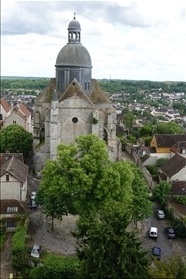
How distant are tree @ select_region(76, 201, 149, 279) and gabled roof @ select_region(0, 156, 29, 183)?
17531mm

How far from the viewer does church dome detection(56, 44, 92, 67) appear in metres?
52.2

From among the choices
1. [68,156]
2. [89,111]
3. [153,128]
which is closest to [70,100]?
[89,111]

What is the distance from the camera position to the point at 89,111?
48.6 meters

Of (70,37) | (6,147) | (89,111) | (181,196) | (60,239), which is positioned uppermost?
(70,37)

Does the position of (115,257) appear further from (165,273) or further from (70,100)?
(70,100)

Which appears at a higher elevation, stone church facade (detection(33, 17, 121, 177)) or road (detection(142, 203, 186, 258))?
stone church facade (detection(33, 17, 121, 177))

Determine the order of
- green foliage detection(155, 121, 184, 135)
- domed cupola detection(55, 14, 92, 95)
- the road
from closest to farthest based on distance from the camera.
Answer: the road → domed cupola detection(55, 14, 92, 95) → green foliage detection(155, 121, 184, 135)

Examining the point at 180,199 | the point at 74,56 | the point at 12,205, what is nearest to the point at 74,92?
the point at 74,56

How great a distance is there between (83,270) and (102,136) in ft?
104

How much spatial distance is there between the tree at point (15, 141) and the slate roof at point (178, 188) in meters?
23.6

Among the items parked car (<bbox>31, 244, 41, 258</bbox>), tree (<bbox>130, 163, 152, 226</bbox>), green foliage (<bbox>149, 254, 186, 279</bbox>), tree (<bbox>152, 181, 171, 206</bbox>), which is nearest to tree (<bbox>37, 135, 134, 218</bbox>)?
tree (<bbox>130, 163, 152, 226</bbox>)

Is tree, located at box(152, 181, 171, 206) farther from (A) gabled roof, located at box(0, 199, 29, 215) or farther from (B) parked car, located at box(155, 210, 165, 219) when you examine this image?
(A) gabled roof, located at box(0, 199, 29, 215)

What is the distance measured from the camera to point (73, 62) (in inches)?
2056

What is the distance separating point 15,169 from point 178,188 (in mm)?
19063
